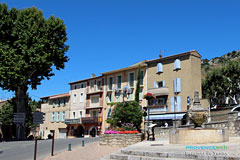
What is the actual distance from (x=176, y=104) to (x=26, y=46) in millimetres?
19239

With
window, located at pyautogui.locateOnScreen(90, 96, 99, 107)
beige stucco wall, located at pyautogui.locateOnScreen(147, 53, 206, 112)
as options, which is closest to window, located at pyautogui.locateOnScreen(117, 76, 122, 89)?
window, located at pyautogui.locateOnScreen(90, 96, 99, 107)

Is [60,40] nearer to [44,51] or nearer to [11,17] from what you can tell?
[44,51]

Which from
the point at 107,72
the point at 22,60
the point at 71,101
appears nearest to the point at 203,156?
the point at 22,60

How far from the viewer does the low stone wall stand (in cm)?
1730

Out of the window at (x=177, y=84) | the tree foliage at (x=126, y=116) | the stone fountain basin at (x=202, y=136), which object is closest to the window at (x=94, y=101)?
the window at (x=177, y=84)

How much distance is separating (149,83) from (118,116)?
16561 millimetres

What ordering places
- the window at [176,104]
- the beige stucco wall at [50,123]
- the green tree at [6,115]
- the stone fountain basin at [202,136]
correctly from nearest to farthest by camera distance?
the stone fountain basin at [202,136], the window at [176,104], the green tree at [6,115], the beige stucco wall at [50,123]

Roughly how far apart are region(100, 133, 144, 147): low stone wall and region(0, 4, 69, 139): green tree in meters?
12.7

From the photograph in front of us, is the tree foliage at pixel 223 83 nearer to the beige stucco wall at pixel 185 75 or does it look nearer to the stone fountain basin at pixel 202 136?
the beige stucco wall at pixel 185 75

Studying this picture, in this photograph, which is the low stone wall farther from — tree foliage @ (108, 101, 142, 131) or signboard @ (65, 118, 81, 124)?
signboard @ (65, 118, 81, 124)

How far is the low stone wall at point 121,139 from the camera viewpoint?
17.3 meters

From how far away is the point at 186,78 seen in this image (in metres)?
34.2

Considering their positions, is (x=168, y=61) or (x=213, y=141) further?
(x=168, y=61)

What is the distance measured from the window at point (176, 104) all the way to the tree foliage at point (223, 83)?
19.3 ft
